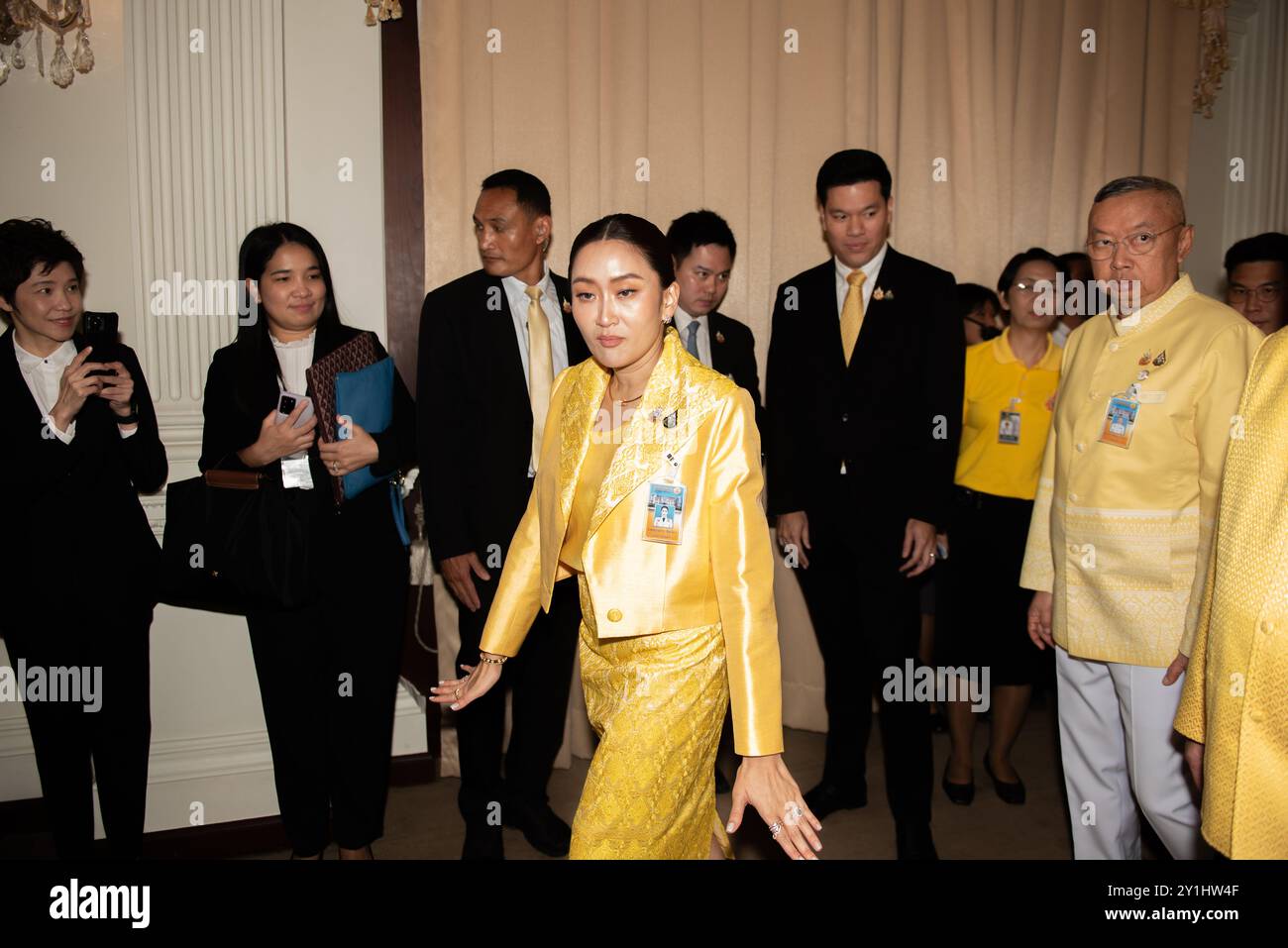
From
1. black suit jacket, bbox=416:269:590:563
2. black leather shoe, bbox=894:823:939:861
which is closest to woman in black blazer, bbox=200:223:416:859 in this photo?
black suit jacket, bbox=416:269:590:563

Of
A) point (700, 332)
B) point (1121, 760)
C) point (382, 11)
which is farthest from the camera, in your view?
point (700, 332)

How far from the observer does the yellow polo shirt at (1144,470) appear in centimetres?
216

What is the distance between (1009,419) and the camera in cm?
341

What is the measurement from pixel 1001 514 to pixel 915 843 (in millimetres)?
1250

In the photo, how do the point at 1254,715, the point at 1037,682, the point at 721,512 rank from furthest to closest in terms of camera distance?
the point at 1037,682, the point at 721,512, the point at 1254,715

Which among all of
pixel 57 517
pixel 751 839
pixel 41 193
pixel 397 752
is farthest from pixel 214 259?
pixel 751 839

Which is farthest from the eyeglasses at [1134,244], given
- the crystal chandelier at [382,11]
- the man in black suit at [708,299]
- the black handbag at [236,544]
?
the crystal chandelier at [382,11]

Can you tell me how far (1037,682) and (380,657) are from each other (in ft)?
10.2

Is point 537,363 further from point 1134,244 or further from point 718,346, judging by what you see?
point 1134,244

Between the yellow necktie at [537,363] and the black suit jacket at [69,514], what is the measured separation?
46.4 inches

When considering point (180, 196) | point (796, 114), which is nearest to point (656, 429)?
point (180, 196)

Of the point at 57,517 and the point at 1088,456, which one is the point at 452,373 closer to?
the point at 57,517

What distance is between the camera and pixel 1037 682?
4.39 metres

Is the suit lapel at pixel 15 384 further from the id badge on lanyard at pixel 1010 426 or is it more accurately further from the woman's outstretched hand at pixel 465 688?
the id badge on lanyard at pixel 1010 426
